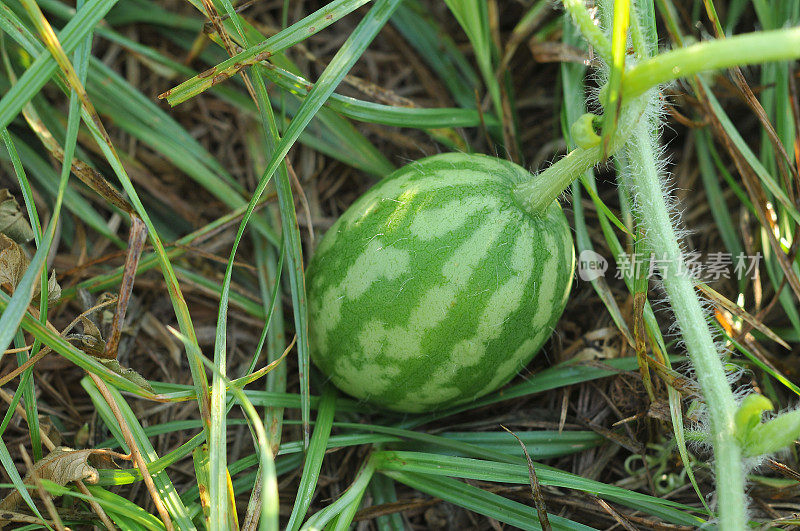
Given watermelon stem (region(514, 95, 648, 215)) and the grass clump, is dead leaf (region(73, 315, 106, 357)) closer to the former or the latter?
the grass clump

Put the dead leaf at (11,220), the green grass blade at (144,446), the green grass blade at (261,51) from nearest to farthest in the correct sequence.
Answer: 1. the green grass blade at (144,446)
2. the green grass blade at (261,51)
3. the dead leaf at (11,220)

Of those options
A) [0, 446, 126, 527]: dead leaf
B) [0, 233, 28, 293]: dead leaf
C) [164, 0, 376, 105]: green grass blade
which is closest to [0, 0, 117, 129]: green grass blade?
[164, 0, 376, 105]: green grass blade

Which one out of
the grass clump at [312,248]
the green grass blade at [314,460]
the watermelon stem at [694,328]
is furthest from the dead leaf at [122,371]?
the watermelon stem at [694,328]

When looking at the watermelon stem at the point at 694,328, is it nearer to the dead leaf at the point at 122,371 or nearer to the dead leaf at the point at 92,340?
the dead leaf at the point at 122,371

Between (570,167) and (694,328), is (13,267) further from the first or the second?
(694,328)

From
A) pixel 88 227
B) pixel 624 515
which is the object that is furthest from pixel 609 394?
pixel 88 227

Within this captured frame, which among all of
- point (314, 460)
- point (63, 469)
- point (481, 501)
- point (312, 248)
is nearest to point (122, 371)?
point (63, 469)
